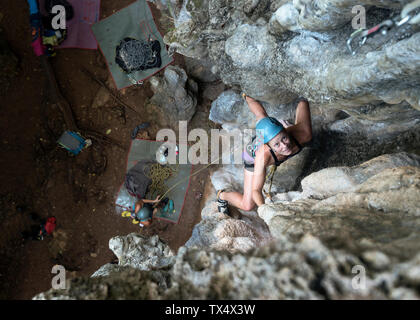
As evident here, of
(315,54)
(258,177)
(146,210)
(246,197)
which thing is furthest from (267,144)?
(146,210)

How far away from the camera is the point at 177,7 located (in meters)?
5.91

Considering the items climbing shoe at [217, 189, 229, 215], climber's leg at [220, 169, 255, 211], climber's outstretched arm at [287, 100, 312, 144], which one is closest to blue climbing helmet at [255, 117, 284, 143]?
climber's outstretched arm at [287, 100, 312, 144]

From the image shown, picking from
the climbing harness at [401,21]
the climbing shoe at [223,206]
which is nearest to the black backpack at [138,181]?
the climbing shoe at [223,206]

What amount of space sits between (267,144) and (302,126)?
0.72 m

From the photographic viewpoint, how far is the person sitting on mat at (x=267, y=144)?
3.67m

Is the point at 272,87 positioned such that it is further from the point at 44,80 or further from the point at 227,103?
the point at 44,80

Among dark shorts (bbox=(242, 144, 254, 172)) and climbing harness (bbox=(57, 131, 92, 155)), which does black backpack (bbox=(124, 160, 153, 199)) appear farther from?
dark shorts (bbox=(242, 144, 254, 172))

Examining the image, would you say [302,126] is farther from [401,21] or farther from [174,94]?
[174,94]

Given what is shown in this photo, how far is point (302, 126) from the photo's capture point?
4.11 meters

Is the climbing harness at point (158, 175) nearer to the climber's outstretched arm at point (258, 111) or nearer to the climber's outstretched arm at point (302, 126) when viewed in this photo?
the climber's outstretched arm at point (258, 111)

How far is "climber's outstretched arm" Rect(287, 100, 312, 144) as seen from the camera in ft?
13.3

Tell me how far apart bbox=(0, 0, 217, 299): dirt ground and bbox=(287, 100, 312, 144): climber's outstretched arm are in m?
3.24

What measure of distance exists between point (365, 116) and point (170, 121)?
4.77m

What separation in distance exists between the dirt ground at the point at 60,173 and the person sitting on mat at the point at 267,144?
8.50 feet
